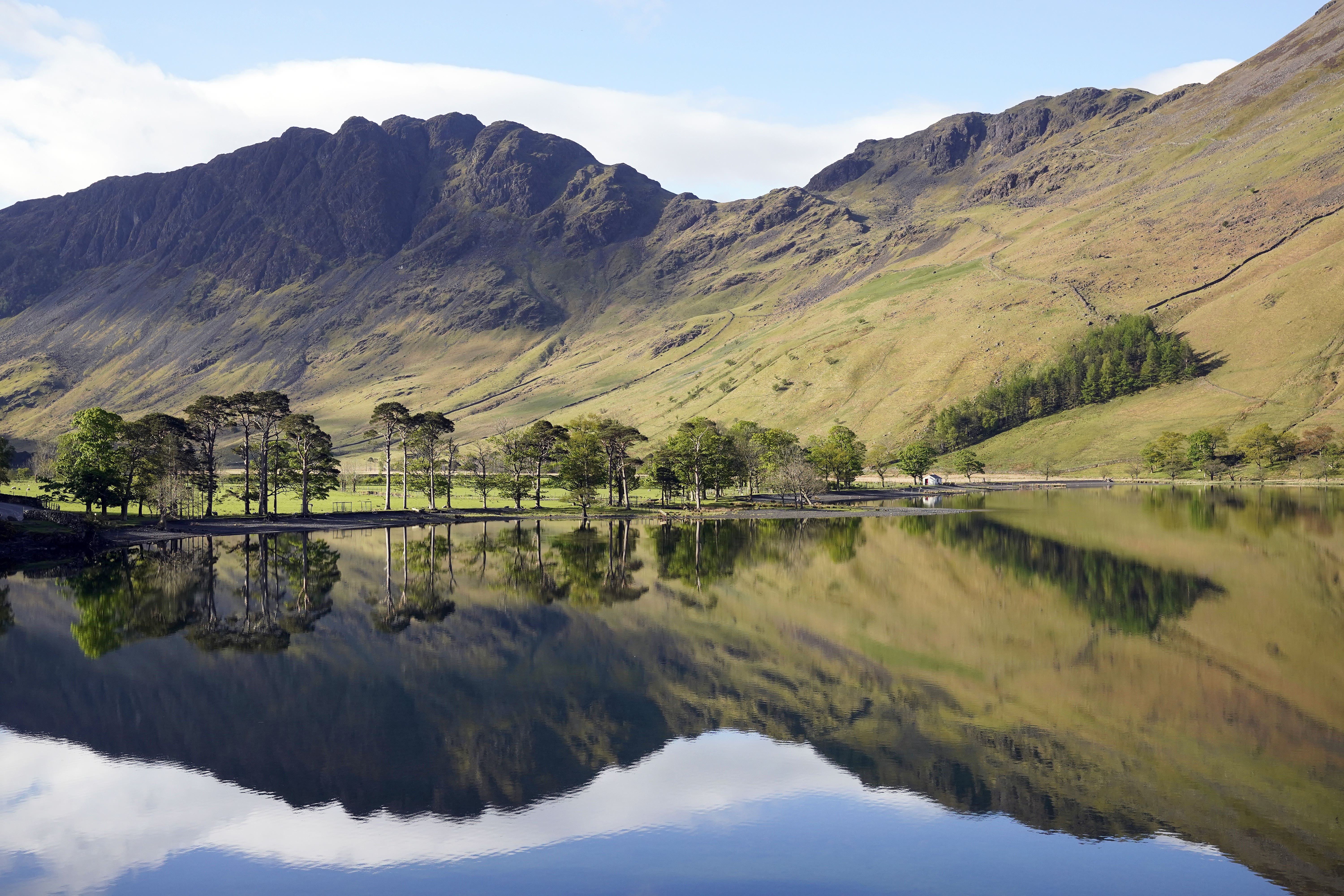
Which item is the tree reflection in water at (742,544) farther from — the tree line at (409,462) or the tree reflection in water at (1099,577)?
the tree line at (409,462)

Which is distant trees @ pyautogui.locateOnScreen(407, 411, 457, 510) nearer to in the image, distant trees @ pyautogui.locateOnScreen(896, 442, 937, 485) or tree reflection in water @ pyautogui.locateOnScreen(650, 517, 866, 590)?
tree reflection in water @ pyautogui.locateOnScreen(650, 517, 866, 590)

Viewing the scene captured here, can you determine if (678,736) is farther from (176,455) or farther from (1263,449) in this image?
(1263,449)

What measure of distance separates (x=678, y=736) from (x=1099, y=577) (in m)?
38.1

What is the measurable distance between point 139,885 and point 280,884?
295 centimetres

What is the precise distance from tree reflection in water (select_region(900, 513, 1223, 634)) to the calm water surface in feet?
1.45

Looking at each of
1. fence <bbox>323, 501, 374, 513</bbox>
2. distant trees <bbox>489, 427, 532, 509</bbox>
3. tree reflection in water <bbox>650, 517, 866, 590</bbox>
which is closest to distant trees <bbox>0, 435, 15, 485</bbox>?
fence <bbox>323, 501, 374, 513</bbox>

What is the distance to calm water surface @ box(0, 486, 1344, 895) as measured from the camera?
19312 mm

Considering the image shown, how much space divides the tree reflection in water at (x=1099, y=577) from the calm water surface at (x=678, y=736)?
0.44 metres

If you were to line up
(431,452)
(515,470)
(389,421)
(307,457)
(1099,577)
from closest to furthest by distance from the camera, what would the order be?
1. (1099,577)
2. (307,457)
3. (389,421)
4. (431,452)
5. (515,470)

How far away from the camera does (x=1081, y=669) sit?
33688 millimetres

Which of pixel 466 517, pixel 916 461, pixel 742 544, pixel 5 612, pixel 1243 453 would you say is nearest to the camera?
pixel 5 612

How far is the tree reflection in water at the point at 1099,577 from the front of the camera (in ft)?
145

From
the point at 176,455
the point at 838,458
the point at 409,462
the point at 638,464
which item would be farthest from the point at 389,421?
the point at 838,458

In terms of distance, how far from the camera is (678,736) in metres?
27.7
